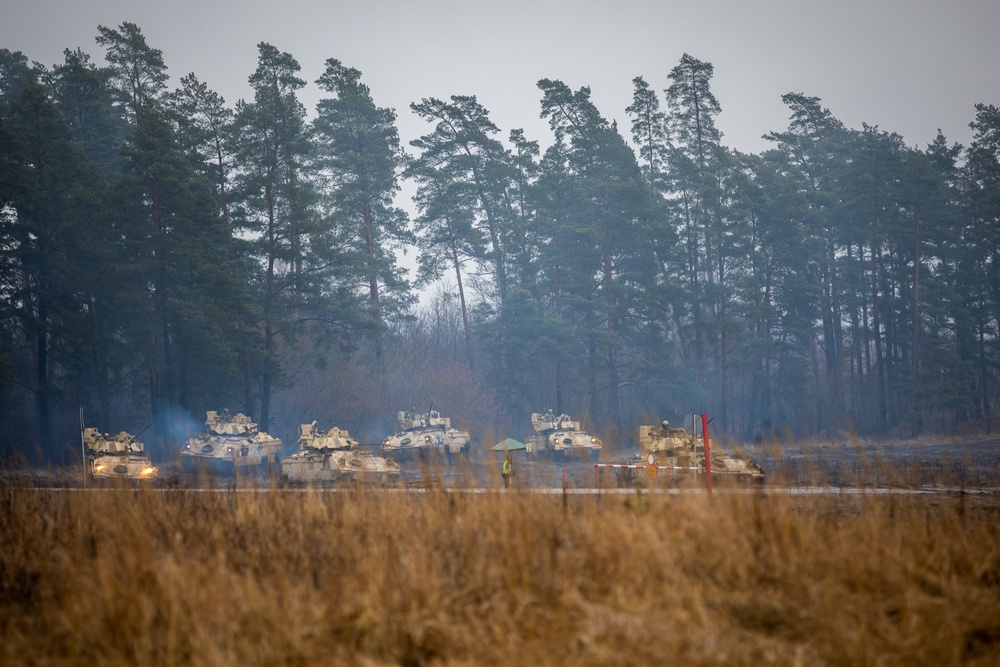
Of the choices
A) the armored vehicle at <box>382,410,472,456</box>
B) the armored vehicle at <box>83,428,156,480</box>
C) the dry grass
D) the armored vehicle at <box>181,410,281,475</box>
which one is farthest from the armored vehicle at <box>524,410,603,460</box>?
the dry grass

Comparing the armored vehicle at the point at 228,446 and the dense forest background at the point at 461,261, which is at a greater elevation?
the dense forest background at the point at 461,261

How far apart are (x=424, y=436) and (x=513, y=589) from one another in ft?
87.1

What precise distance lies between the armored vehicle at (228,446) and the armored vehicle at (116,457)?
92.9 inches

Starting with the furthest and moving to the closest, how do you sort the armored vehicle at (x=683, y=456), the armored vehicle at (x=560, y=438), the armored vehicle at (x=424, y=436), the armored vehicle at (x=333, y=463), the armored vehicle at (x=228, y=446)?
1. the armored vehicle at (x=560, y=438)
2. the armored vehicle at (x=424, y=436)
3. the armored vehicle at (x=228, y=446)
4. the armored vehicle at (x=333, y=463)
5. the armored vehicle at (x=683, y=456)

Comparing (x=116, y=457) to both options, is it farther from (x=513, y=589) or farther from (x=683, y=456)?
(x=513, y=589)

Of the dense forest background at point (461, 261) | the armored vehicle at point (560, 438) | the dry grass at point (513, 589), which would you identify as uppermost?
the dense forest background at point (461, 261)

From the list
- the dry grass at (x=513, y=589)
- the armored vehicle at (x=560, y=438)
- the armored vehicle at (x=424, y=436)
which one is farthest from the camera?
the armored vehicle at (x=560, y=438)

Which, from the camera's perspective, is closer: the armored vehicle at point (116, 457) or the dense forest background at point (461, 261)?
the armored vehicle at point (116, 457)

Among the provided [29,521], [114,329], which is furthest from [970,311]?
[29,521]

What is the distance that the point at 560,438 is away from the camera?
108 feet

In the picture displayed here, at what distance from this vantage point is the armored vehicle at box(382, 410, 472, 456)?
3250cm

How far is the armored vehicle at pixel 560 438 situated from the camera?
3284 cm

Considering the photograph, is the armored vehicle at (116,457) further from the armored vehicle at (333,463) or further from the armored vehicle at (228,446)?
the armored vehicle at (333,463)

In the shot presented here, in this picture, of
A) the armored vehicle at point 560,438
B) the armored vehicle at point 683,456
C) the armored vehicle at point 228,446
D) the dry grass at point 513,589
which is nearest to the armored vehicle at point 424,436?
the armored vehicle at point 560,438
